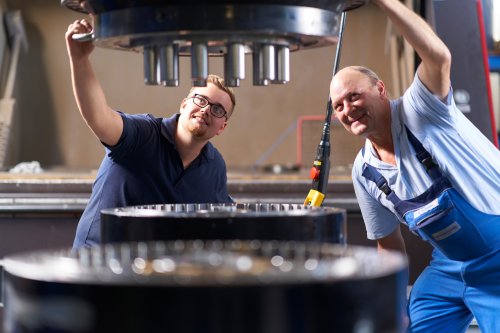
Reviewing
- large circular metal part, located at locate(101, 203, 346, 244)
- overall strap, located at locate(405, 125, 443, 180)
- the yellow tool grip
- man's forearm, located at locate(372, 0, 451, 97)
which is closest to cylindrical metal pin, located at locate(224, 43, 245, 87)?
large circular metal part, located at locate(101, 203, 346, 244)

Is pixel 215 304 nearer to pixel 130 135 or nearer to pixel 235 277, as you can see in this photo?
pixel 235 277

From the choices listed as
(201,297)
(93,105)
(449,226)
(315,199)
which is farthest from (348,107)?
(201,297)

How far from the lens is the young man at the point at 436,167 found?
232cm

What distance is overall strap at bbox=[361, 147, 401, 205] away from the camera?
2.40 meters

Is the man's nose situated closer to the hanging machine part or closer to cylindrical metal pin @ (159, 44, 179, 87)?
the hanging machine part

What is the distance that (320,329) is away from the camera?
96 cm

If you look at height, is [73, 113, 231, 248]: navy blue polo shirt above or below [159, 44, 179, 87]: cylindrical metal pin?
below

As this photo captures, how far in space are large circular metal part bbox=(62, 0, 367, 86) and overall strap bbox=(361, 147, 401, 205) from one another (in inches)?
42.1

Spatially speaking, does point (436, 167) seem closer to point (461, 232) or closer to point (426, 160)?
point (426, 160)

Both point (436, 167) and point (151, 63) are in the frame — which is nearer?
point (151, 63)

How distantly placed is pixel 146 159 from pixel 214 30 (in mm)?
974

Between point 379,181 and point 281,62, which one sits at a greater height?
point 281,62

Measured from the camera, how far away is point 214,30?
1253 millimetres

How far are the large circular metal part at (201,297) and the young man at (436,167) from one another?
1278mm
